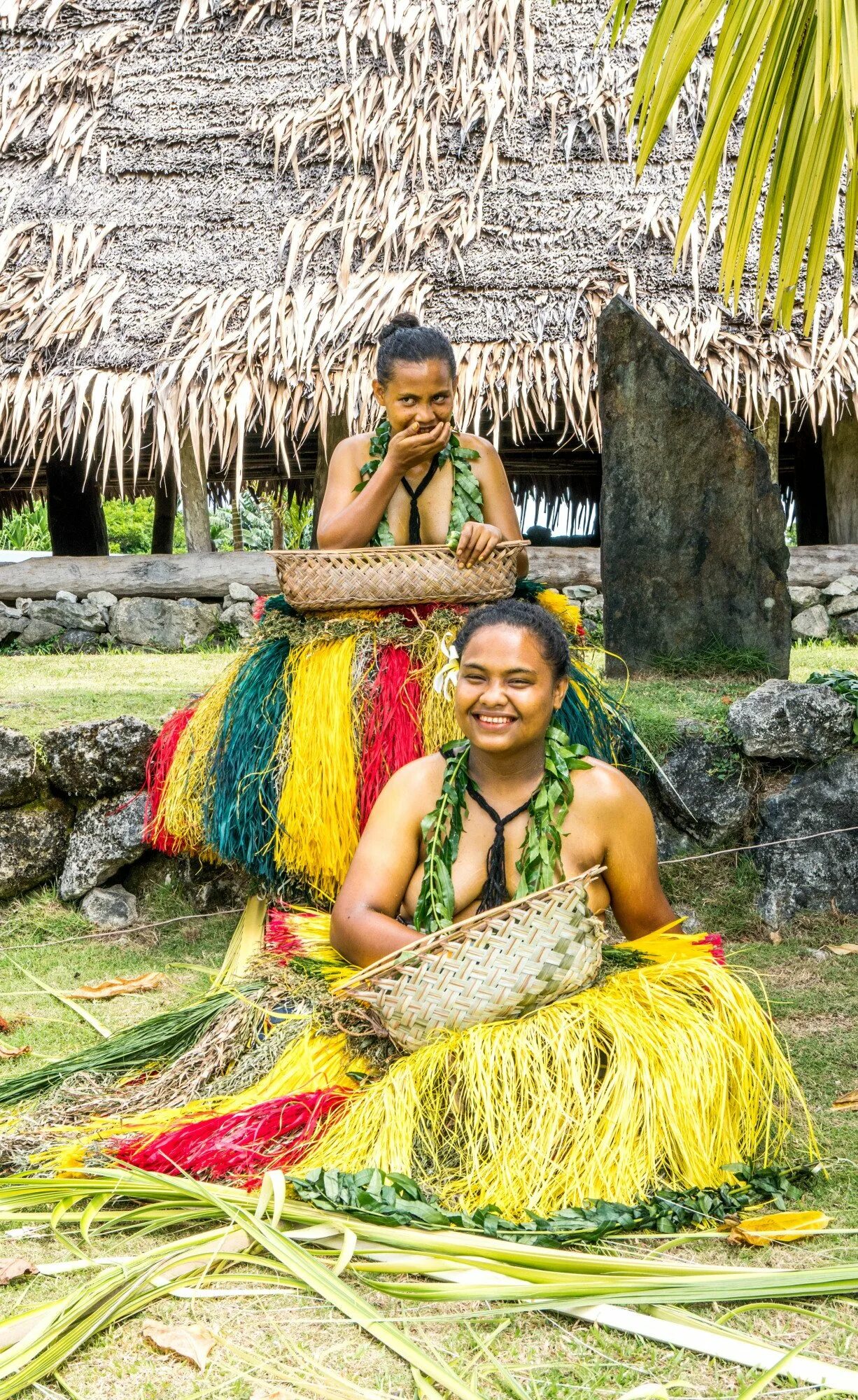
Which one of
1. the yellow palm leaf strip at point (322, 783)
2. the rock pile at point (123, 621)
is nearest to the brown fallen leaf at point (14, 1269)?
the yellow palm leaf strip at point (322, 783)

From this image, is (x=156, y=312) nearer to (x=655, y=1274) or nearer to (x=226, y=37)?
(x=226, y=37)

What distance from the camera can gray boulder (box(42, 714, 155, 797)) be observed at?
3.93 m

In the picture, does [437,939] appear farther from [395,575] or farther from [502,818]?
[395,575]

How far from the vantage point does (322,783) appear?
3.15 metres

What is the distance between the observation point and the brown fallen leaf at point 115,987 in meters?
3.34

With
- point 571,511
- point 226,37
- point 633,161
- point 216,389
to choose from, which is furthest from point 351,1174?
point 571,511

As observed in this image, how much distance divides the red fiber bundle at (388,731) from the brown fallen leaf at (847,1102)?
1238mm

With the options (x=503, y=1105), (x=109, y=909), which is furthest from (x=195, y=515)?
(x=503, y=1105)

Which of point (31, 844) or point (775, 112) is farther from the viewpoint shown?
point (31, 844)

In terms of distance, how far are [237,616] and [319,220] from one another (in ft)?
7.70

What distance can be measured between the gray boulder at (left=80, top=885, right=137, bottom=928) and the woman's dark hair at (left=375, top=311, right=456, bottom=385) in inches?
71.2

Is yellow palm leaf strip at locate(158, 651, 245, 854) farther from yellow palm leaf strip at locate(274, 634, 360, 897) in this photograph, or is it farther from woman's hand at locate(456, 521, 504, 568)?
woman's hand at locate(456, 521, 504, 568)

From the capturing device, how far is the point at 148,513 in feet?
86.3

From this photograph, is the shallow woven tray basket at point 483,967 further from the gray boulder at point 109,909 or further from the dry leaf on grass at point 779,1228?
the gray boulder at point 109,909
